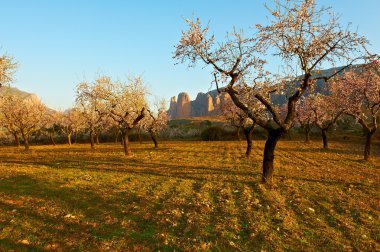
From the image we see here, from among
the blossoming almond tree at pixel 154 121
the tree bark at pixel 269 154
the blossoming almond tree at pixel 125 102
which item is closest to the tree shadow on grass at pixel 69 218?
the tree bark at pixel 269 154

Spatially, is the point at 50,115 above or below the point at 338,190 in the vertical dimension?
above

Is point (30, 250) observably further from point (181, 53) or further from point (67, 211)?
point (181, 53)

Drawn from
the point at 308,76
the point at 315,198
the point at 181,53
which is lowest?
the point at 315,198

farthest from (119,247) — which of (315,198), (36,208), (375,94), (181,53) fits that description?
(375,94)

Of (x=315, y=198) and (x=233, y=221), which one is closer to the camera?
(x=233, y=221)

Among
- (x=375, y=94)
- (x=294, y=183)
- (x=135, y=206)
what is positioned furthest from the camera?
(x=375, y=94)

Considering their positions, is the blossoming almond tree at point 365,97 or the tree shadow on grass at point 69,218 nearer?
the tree shadow on grass at point 69,218

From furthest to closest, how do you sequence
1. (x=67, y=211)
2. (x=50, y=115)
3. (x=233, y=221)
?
(x=50, y=115), (x=67, y=211), (x=233, y=221)

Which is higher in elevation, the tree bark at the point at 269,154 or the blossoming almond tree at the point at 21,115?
the blossoming almond tree at the point at 21,115

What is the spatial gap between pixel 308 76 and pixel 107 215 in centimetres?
1482

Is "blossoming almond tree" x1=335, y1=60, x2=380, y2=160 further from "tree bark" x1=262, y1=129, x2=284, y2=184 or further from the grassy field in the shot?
"tree bark" x1=262, y1=129, x2=284, y2=184

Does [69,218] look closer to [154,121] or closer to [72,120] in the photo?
[154,121]

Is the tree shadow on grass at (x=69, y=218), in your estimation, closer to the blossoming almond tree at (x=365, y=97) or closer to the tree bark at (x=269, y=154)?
the tree bark at (x=269, y=154)

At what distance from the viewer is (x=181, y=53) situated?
2072 centimetres
